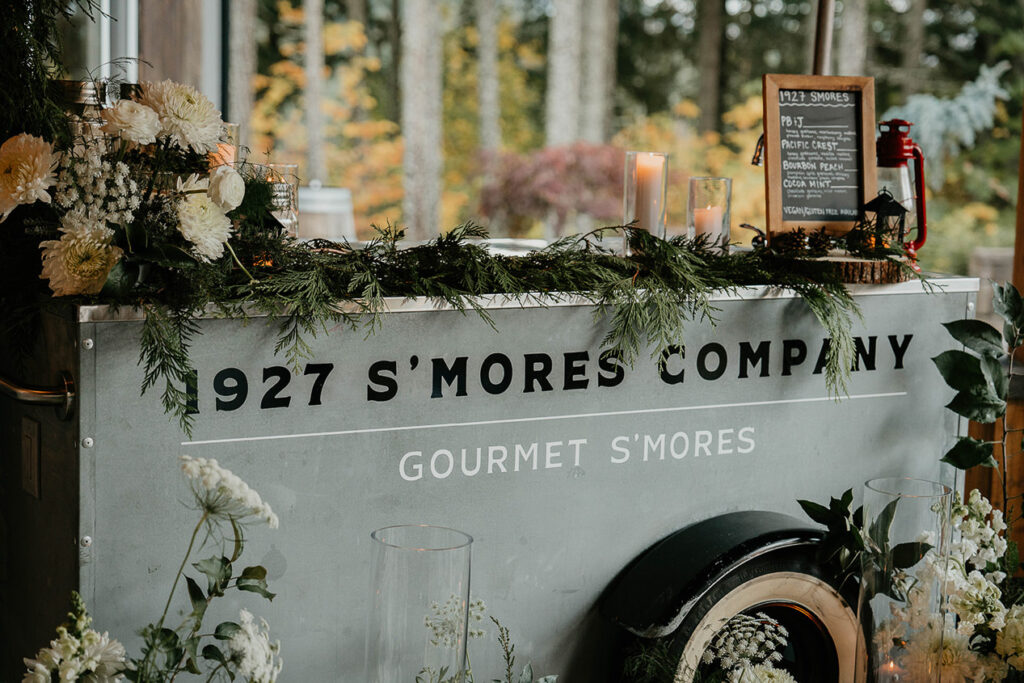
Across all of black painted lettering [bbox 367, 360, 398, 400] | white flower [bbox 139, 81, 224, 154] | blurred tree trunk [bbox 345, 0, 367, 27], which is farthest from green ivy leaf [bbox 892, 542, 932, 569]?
blurred tree trunk [bbox 345, 0, 367, 27]

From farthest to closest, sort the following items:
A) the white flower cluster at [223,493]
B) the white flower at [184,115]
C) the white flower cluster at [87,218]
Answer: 1. the white flower at [184,115]
2. the white flower cluster at [87,218]
3. the white flower cluster at [223,493]

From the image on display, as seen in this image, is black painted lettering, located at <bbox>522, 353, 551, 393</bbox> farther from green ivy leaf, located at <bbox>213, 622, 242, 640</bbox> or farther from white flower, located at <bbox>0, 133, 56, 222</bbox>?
white flower, located at <bbox>0, 133, 56, 222</bbox>

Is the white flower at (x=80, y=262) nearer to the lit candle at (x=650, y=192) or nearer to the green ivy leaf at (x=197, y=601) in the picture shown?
the green ivy leaf at (x=197, y=601)

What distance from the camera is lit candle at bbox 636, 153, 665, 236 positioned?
2.21m

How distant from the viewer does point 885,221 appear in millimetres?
2291

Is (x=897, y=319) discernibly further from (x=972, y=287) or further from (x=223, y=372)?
(x=223, y=372)

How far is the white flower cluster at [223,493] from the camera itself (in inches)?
58.4

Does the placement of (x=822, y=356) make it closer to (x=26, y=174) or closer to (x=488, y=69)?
(x=26, y=174)

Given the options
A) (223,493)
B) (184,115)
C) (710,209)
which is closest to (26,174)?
(184,115)

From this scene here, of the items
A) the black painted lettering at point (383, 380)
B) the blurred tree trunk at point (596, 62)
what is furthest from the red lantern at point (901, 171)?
the blurred tree trunk at point (596, 62)

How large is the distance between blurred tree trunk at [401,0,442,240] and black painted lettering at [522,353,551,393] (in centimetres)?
864

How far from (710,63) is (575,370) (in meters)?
10.9

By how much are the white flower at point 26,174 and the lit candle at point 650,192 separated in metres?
1.16

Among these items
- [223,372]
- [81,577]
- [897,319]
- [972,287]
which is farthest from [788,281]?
[81,577]
